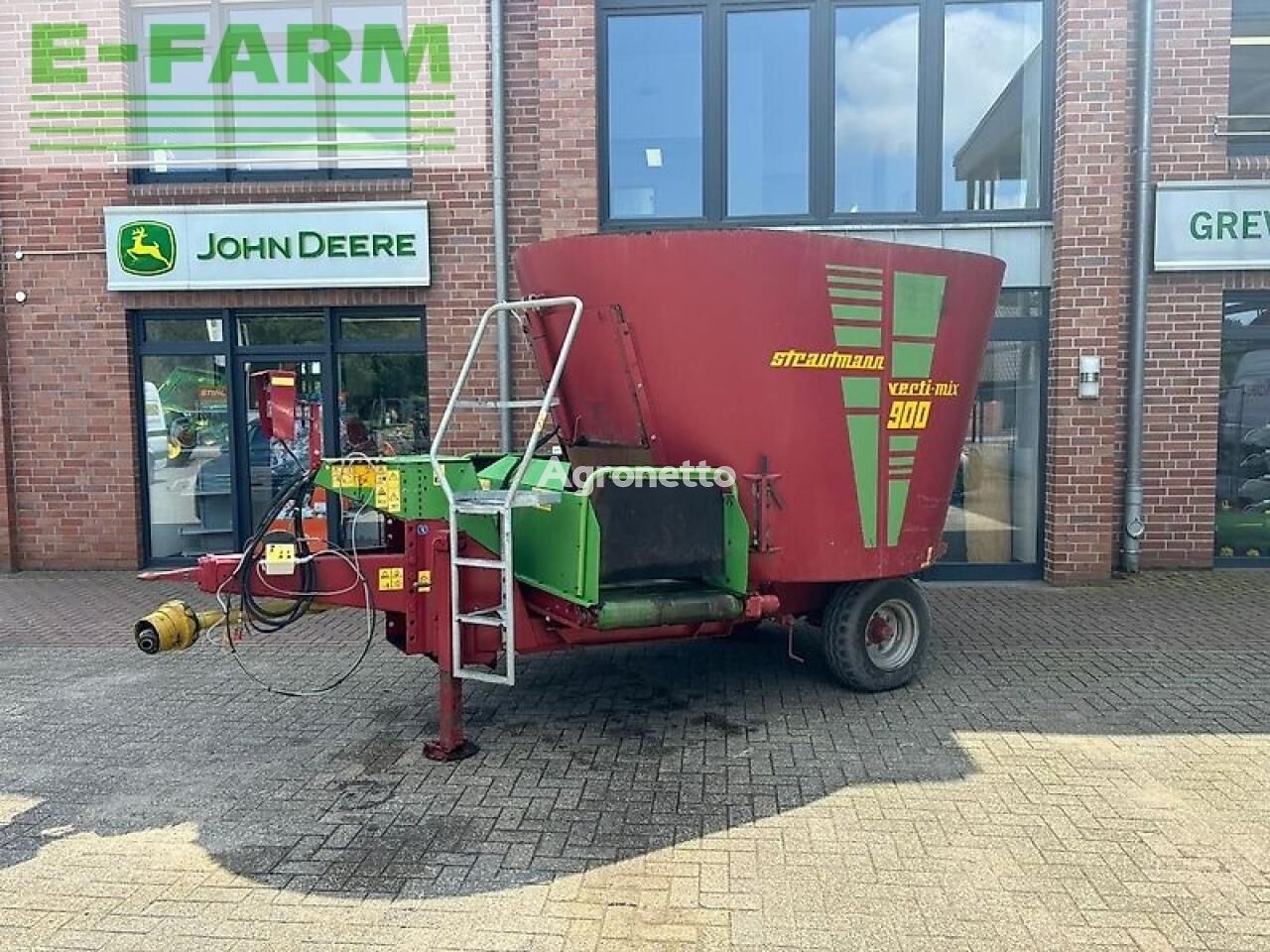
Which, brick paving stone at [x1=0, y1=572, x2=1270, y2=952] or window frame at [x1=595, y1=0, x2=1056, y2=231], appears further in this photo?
window frame at [x1=595, y1=0, x2=1056, y2=231]

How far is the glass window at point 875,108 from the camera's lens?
887 centimetres

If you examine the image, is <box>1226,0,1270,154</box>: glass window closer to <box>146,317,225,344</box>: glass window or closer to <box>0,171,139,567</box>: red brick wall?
<box>146,317,225,344</box>: glass window

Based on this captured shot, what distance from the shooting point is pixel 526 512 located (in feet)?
16.4

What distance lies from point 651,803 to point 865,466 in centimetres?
220

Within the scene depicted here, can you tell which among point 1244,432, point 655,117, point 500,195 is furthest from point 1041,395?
point 500,195

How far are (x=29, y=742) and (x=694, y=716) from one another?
3.39 meters

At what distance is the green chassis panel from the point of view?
459cm

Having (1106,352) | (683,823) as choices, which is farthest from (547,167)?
Result: (683,823)

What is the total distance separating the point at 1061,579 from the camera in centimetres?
875

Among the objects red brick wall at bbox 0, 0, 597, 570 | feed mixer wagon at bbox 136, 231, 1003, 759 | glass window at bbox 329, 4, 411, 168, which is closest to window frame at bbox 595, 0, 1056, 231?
red brick wall at bbox 0, 0, 597, 570

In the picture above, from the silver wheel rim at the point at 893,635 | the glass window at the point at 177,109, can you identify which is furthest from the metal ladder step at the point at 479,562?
the glass window at the point at 177,109

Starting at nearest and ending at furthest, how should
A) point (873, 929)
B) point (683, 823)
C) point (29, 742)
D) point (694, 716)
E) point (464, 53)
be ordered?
point (873, 929) < point (683, 823) < point (29, 742) < point (694, 716) < point (464, 53)

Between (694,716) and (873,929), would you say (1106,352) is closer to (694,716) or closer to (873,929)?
(694,716)

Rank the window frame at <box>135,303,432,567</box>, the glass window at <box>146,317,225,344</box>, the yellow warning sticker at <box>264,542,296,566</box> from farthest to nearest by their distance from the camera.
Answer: the glass window at <box>146,317,225,344</box>
the window frame at <box>135,303,432,567</box>
the yellow warning sticker at <box>264,542,296,566</box>
